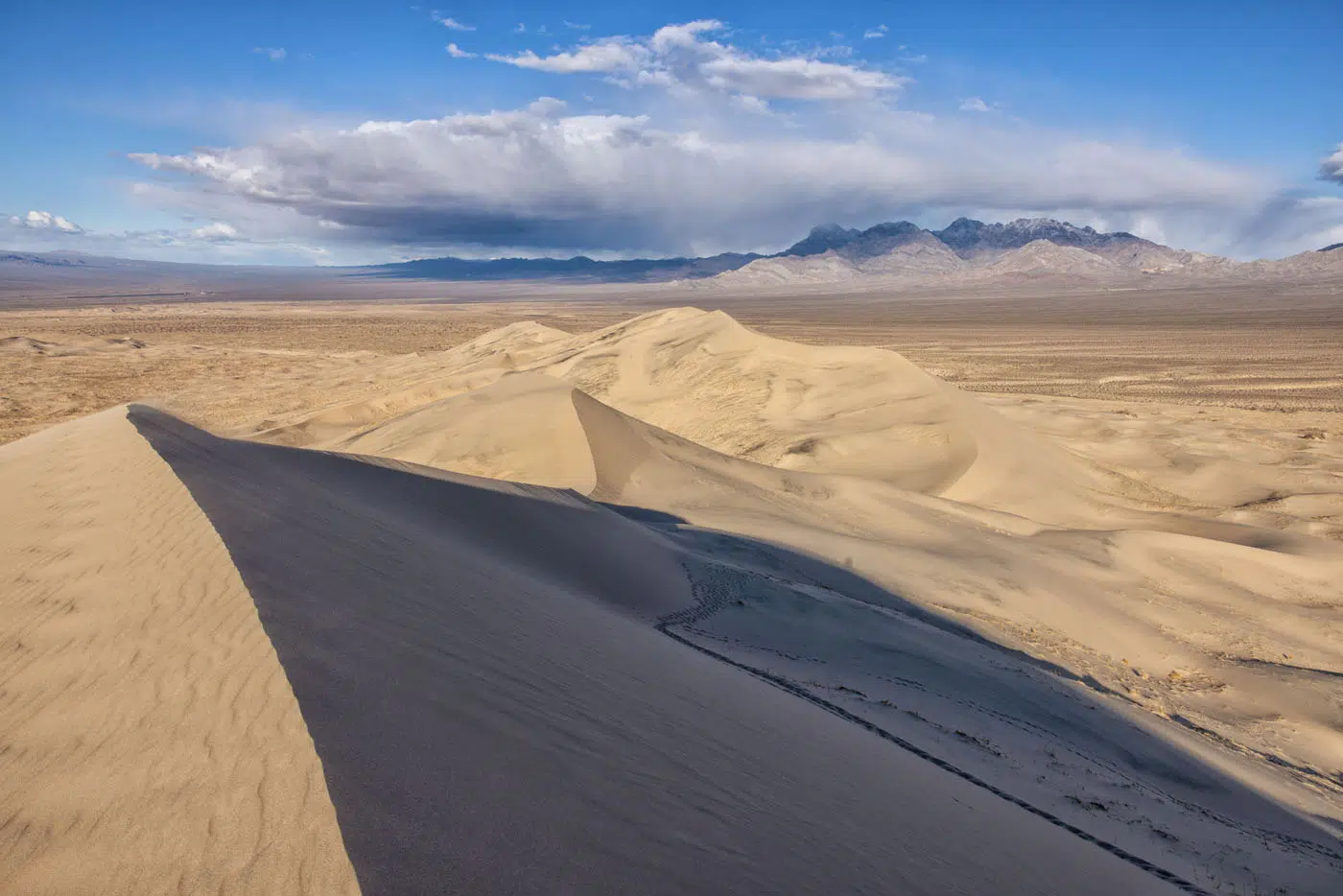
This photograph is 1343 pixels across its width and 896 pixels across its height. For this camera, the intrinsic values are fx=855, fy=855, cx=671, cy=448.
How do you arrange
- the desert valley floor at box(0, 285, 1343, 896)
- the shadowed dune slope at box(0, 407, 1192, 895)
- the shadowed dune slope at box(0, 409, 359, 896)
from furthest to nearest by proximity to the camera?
the desert valley floor at box(0, 285, 1343, 896)
the shadowed dune slope at box(0, 407, 1192, 895)
the shadowed dune slope at box(0, 409, 359, 896)

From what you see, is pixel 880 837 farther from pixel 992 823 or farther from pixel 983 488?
pixel 983 488

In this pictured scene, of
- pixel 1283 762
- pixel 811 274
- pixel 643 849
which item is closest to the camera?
pixel 643 849

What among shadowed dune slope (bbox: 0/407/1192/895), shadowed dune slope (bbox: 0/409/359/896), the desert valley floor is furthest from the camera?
the desert valley floor

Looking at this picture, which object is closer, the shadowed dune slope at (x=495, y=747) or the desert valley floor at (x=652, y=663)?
the shadowed dune slope at (x=495, y=747)

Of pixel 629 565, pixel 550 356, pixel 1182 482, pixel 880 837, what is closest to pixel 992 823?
pixel 880 837

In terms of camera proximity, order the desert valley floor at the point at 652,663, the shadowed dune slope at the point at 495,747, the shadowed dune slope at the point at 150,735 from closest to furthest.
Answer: the shadowed dune slope at the point at 150,735
the shadowed dune slope at the point at 495,747
the desert valley floor at the point at 652,663
